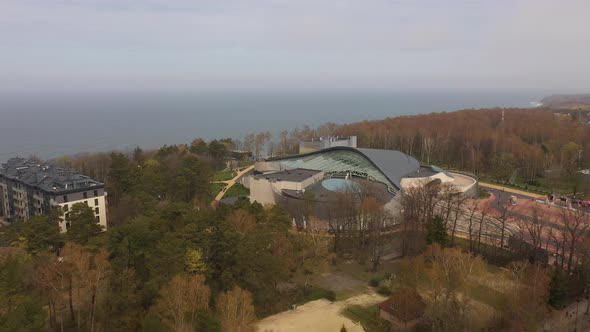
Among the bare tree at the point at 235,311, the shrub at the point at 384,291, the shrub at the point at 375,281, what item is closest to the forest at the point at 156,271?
the bare tree at the point at 235,311

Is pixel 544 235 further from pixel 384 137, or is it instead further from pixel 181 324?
pixel 384 137

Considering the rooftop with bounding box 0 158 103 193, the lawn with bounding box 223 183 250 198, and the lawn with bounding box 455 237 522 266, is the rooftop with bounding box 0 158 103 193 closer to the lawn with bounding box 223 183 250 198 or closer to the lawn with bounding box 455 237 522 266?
the lawn with bounding box 223 183 250 198

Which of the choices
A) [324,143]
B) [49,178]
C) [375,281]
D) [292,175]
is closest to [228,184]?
[292,175]

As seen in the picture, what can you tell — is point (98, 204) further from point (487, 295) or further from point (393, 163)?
point (487, 295)

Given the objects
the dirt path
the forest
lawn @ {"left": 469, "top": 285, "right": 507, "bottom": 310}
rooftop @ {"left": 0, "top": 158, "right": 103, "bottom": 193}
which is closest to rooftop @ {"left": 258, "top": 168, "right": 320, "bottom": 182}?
the forest

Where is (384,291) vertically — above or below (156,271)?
below

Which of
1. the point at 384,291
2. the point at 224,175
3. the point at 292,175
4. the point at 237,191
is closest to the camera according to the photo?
the point at 384,291

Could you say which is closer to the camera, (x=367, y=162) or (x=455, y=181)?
(x=367, y=162)
